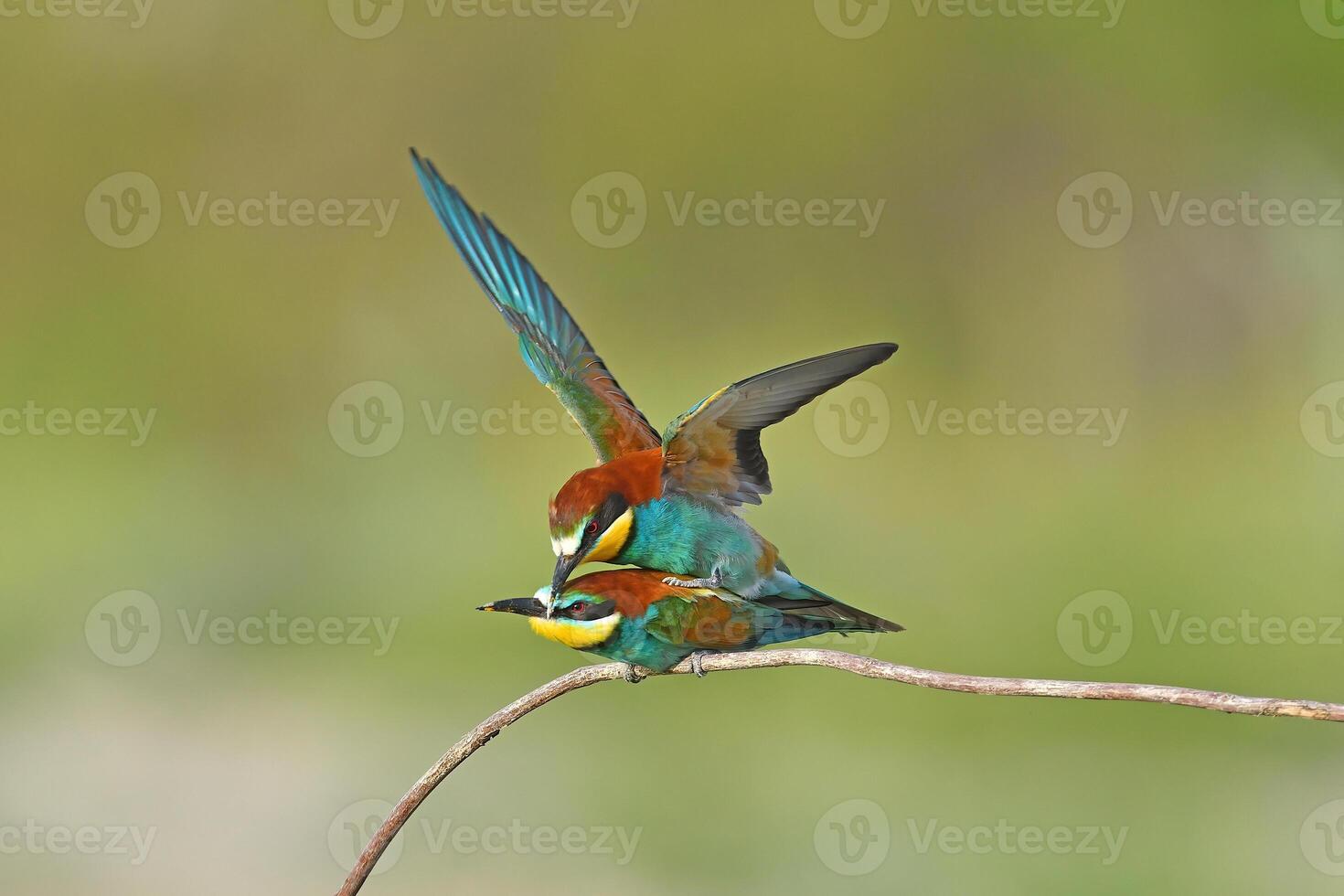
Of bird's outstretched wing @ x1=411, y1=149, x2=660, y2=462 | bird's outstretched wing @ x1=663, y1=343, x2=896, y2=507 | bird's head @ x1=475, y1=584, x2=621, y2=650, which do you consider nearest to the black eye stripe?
bird's head @ x1=475, y1=584, x2=621, y2=650

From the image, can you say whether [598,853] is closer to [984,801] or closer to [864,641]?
[984,801]

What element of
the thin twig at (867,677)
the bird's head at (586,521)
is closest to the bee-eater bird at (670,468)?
the bird's head at (586,521)

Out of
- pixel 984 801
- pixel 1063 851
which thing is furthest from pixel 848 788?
pixel 1063 851

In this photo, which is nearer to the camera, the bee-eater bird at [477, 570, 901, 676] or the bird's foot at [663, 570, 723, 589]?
the bee-eater bird at [477, 570, 901, 676]

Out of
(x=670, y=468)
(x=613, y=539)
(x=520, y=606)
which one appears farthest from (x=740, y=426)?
(x=520, y=606)

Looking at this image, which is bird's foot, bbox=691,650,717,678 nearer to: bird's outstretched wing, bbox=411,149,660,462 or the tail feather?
the tail feather

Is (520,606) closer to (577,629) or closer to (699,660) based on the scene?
(577,629)
